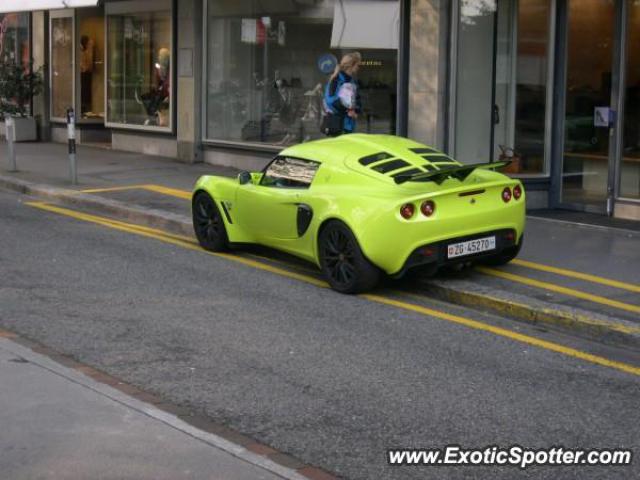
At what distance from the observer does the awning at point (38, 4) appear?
20656 mm

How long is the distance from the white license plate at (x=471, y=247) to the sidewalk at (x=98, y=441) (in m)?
3.95

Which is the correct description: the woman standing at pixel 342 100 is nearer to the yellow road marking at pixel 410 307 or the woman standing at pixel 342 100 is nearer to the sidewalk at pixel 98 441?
the yellow road marking at pixel 410 307

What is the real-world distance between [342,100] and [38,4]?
1043 cm

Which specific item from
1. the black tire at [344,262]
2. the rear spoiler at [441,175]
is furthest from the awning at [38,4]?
the rear spoiler at [441,175]

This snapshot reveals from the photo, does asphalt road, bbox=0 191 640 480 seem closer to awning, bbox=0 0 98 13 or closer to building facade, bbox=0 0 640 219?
building facade, bbox=0 0 640 219

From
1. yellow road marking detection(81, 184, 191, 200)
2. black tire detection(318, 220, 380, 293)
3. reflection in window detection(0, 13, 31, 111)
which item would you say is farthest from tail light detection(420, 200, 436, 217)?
reflection in window detection(0, 13, 31, 111)

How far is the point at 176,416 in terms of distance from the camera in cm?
632

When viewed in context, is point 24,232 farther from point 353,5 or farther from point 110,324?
point 353,5

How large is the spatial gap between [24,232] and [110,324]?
15.7ft

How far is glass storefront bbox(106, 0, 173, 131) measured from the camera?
20.6 m

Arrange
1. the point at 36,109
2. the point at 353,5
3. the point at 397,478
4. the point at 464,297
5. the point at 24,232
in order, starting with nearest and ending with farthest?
the point at 397,478
the point at 464,297
the point at 24,232
the point at 353,5
the point at 36,109

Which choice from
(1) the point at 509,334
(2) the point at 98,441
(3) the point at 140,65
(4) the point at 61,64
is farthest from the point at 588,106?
(4) the point at 61,64

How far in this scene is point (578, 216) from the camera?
14.1 metres

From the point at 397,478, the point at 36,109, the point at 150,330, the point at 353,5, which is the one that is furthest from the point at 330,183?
the point at 36,109
